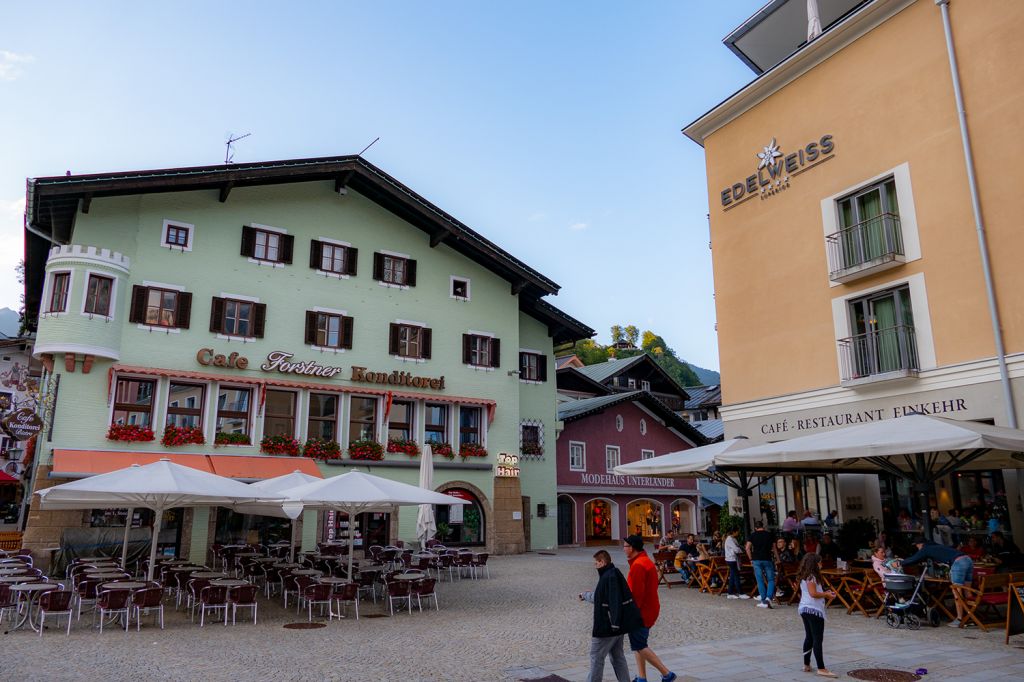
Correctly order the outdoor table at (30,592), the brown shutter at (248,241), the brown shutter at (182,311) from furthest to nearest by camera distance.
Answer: the brown shutter at (248,241) < the brown shutter at (182,311) < the outdoor table at (30,592)

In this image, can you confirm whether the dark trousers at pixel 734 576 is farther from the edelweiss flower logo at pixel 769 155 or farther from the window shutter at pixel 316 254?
the window shutter at pixel 316 254

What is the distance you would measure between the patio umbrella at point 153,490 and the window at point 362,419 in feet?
33.7

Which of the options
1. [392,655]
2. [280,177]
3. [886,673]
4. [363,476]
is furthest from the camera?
[280,177]

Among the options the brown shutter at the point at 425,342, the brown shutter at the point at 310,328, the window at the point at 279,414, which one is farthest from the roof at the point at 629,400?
the window at the point at 279,414

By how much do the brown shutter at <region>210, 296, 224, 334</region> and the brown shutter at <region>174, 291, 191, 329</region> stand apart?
66cm

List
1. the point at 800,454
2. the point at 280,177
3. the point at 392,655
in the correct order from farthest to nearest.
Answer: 1. the point at 280,177
2. the point at 800,454
3. the point at 392,655

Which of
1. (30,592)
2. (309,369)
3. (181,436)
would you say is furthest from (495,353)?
(30,592)

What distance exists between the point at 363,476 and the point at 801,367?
1123 cm

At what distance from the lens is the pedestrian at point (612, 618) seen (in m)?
6.96

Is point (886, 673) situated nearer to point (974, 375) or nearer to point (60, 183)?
point (974, 375)

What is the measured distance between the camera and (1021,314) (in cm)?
1416

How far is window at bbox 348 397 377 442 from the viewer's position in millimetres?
24109

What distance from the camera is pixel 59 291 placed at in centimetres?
1998

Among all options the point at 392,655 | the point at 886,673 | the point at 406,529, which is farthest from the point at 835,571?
the point at 406,529
